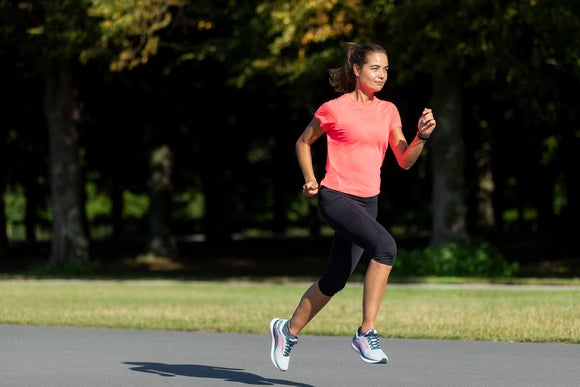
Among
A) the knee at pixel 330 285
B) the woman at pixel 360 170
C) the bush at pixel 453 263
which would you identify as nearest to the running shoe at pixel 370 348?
the woman at pixel 360 170

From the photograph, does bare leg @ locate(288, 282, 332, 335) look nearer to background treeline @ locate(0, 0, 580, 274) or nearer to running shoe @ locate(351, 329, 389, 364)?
running shoe @ locate(351, 329, 389, 364)

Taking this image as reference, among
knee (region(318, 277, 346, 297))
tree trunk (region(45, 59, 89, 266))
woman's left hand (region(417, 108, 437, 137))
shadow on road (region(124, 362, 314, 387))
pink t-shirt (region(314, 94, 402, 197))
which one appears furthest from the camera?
tree trunk (region(45, 59, 89, 266))

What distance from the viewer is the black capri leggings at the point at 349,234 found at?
7.30 meters

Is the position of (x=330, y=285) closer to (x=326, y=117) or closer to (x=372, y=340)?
(x=372, y=340)

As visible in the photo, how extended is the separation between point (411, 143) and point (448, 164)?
1511cm

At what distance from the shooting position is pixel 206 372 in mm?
8570

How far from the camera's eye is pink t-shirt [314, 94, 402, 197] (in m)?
7.36

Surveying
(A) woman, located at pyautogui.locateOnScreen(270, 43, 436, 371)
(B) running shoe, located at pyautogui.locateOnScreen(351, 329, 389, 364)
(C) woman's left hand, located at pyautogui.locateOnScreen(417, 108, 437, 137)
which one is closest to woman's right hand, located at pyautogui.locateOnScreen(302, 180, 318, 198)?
(A) woman, located at pyautogui.locateOnScreen(270, 43, 436, 371)

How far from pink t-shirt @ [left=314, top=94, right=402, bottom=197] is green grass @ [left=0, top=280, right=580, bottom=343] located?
370 centimetres

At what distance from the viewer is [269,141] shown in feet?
117

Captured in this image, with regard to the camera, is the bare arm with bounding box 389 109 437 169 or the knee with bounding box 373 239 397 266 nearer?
the bare arm with bounding box 389 109 437 169

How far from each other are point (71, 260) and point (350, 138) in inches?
741

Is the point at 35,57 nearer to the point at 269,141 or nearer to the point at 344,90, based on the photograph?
the point at 269,141

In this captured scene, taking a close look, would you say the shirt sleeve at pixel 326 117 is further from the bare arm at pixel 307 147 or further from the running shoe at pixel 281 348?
the running shoe at pixel 281 348
